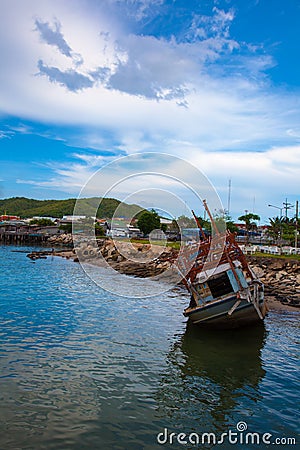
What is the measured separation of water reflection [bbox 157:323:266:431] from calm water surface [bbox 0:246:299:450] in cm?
4

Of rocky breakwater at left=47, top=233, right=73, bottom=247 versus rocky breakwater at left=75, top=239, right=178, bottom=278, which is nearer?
rocky breakwater at left=75, top=239, right=178, bottom=278

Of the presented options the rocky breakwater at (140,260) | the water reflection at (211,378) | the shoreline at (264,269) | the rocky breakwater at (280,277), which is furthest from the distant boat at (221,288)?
the rocky breakwater at (140,260)

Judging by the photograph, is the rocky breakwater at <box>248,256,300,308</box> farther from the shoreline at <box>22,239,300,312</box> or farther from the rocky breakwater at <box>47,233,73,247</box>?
the rocky breakwater at <box>47,233,73,247</box>

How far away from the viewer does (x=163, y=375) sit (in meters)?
16.2

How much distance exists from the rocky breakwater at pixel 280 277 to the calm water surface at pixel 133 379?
8.28 meters

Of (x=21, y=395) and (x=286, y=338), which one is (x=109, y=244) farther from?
(x=21, y=395)

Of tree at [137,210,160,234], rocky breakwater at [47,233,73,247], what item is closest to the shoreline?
tree at [137,210,160,234]

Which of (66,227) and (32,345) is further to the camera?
(66,227)

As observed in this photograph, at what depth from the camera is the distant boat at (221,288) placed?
2219 cm

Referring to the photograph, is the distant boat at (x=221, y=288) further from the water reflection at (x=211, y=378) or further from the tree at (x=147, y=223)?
the tree at (x=147, y=223)

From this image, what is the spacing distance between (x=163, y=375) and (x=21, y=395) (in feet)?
19.1

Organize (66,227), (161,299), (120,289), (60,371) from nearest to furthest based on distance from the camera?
1. (60,371)
2. (161,299)
3. (120,289)
4. (66,227)

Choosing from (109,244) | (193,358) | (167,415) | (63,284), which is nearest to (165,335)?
(193,358)

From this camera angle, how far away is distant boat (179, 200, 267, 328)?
72.8ft
